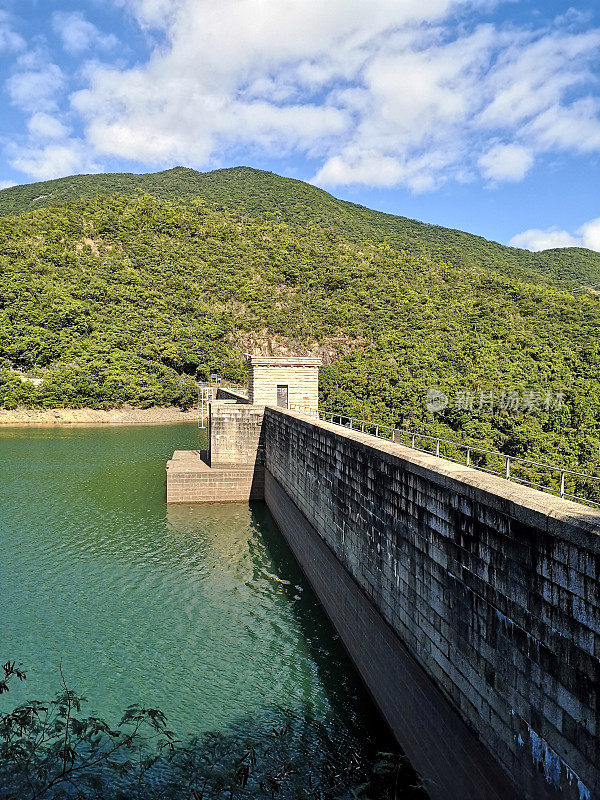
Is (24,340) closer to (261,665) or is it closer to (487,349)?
(487,349)

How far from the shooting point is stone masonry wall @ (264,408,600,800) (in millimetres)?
4039

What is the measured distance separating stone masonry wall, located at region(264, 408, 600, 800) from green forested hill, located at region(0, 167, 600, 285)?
98.0m

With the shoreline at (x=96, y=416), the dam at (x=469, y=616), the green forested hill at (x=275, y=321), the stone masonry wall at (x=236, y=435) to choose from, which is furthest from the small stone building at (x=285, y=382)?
the shoreline at (x=96, y=416)

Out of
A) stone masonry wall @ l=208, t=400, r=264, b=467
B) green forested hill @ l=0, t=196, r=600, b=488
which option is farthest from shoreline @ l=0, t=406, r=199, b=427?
stone masonry wall @ l=208, t=400, r=264, b=467

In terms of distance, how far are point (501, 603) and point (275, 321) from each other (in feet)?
228

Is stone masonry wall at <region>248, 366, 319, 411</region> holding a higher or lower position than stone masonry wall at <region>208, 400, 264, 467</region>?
higher

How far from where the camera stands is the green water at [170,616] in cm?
886

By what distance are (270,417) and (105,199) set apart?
292 feet

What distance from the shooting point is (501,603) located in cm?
512

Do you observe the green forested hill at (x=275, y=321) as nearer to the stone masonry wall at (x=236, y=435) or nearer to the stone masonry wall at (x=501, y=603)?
the stone masonry wall at (x=236, y=435)

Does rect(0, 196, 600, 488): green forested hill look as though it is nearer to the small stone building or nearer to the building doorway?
the small stone building

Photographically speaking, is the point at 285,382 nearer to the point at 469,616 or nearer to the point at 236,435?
the point at 236,435

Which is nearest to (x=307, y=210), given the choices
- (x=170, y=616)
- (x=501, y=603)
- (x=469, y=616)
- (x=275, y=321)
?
(x=275, y=321)

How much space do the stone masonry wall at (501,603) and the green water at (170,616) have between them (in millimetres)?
2298
